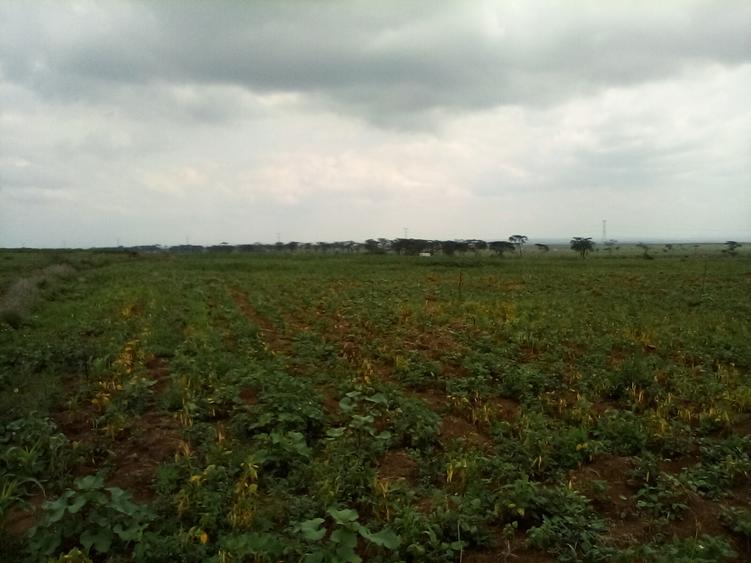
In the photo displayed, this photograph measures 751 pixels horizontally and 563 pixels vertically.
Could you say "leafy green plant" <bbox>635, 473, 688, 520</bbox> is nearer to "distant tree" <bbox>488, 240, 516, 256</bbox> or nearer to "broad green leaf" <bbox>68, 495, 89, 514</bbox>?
"broad green leaf" <bbox>68, 495, 89, 514</bbox>

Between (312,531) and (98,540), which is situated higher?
(312,531)

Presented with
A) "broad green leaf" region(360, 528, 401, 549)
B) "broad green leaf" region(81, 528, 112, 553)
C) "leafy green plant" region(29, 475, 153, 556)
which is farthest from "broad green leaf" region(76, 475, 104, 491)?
"broad green leaf" region(360, 528, 401, 549)

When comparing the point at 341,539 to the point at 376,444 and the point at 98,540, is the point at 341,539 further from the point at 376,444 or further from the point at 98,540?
the point at 376,444

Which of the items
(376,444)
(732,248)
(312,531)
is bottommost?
(376,444)

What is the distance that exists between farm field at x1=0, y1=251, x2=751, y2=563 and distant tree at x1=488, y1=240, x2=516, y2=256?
83321mm

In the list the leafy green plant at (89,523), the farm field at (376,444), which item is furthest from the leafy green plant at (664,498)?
the leafy green plant at (89,523)

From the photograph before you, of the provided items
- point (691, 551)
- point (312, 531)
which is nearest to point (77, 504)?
point (312, 531)

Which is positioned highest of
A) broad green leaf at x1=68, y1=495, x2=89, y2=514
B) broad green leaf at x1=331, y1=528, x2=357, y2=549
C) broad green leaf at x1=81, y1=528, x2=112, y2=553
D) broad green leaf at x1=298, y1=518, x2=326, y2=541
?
broad green leaf at x1=68, y1=495, x2=89, y2=514

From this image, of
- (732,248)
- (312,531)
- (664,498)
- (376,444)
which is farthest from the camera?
(732,248)

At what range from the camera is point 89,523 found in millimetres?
3891

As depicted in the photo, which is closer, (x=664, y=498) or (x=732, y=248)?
(x=664, y=498)

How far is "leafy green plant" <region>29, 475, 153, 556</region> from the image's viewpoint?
3.70 meters

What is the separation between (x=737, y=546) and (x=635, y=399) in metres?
3.50

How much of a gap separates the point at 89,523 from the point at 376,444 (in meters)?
2.78
